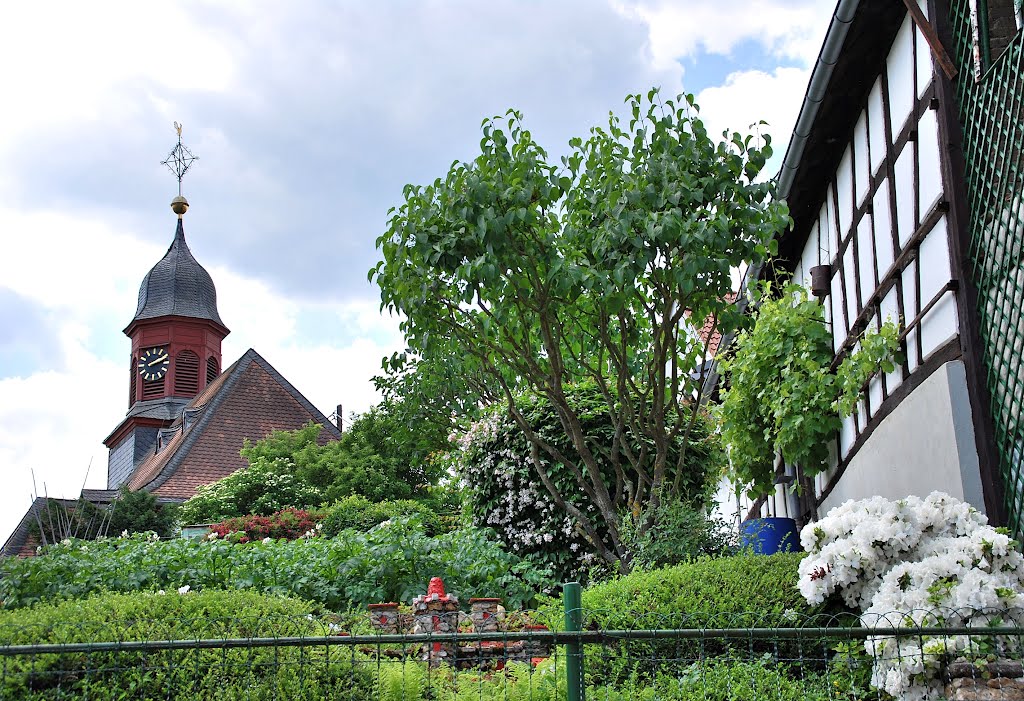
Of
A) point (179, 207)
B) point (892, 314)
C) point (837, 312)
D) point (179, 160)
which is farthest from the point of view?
point (179, 160)

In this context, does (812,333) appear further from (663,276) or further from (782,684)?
(782,684)

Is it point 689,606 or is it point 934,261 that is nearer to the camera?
point 689,606

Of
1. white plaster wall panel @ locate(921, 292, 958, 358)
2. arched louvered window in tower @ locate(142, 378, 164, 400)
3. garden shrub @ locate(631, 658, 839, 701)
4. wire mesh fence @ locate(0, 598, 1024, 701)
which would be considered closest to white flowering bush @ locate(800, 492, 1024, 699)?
wire mesh fence @ locate(0, 598, 1024, 701)

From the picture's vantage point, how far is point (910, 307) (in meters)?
8.02

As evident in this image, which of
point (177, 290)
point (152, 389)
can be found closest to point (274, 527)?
point (152, 389)

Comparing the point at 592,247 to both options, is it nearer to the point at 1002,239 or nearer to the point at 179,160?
the point at 1002,239

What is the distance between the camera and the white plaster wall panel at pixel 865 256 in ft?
29.9

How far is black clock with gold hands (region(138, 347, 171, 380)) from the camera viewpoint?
44.1 m

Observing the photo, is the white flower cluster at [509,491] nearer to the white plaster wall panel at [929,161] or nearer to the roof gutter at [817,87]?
the roof gutter at [817,87]

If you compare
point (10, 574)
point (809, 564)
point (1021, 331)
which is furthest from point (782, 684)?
point (10, 574)

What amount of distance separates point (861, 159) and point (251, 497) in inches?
694

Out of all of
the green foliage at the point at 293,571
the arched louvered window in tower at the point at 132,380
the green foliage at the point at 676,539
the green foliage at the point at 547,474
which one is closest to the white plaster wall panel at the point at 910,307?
the green foliage at the point at 676,539

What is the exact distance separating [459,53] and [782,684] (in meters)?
4.37

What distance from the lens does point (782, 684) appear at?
5762 millimetres
